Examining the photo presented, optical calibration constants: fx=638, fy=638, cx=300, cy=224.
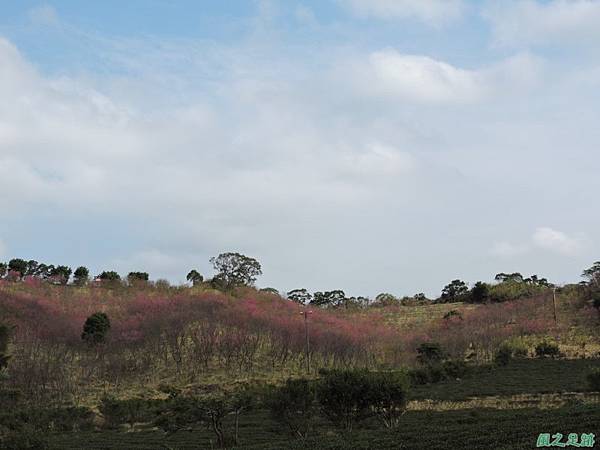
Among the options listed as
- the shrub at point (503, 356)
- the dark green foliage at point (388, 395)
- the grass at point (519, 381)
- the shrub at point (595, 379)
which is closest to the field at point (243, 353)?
the grass at point (519, 381)

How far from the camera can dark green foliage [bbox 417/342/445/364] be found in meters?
40.6

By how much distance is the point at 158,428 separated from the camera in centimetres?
2369

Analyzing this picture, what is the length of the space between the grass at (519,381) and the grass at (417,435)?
7.21 meters

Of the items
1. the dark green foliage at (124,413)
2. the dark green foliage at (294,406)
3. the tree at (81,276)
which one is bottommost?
the dark green foliage at (124,413)

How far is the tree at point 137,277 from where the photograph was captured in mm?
55719

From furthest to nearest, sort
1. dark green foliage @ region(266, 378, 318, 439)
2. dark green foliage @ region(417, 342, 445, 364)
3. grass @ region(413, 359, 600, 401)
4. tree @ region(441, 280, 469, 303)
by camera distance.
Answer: tree @ region(441, 280, 469, 303), dark green foliage @ region(417, 342, 445, 364), grass @ region(413, 359, 600, 401), dark green foliage @ region(266, 378, 318, 439)

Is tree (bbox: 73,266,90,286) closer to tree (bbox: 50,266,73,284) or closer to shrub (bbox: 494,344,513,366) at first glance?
tree (bbox: 50,266,73,284)

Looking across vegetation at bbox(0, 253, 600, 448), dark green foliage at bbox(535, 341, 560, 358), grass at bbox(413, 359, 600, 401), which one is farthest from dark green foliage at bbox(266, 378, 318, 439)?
dark green foliage at bbox(535, 341, 560, 358)

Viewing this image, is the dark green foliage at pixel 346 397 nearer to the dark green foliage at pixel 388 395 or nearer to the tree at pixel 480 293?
the dark green foliage at pixel 388 395

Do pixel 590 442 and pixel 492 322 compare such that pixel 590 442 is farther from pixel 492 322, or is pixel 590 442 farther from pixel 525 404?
pixel 492 322

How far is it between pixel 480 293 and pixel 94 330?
4295cm

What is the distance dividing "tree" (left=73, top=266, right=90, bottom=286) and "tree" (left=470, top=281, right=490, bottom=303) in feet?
129

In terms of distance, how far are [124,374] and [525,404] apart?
887 inches

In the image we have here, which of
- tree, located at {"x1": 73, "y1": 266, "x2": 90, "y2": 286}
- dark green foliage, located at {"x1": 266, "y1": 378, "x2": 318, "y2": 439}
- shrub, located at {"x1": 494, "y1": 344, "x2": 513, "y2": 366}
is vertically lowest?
dark green foliage, located at {"x1": 266, "y1": 378, "x2": 318, "y2": 439}
